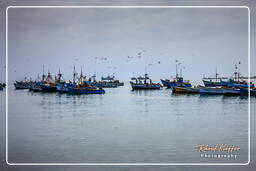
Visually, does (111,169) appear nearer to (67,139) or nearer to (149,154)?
(149,154)

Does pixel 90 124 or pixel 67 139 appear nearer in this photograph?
pixel 67 139

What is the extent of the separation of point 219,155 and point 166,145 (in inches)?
82.5

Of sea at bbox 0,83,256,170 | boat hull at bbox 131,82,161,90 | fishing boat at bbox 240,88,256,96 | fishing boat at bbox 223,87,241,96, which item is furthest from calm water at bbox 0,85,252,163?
boat hull at bbox 131,82,161,90

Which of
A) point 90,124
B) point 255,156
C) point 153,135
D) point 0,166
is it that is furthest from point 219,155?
point 90,124

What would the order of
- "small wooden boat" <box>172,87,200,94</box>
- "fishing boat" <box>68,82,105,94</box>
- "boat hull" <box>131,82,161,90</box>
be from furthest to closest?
"boat hull" <box>131,82,161,90</box> < "fishing boat" <box>68,82,105,94</box> < "small wooden boat" <box>172,87,200,94</box>

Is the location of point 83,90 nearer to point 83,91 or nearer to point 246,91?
point 83,91

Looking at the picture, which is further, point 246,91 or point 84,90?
point 84,90

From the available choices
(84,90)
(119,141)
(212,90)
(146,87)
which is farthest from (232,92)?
(119,141)

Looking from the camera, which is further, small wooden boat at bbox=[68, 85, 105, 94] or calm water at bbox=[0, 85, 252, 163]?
small wooden boat at bbox=[68, 85, 105, 94]

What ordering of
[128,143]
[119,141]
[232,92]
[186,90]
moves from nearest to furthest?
[128,143] → [119,141] → [232,92] → [186,90]

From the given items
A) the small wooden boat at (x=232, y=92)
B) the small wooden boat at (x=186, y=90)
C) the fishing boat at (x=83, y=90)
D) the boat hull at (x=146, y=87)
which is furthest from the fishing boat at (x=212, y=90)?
the boat hull at (x=146, y=87)

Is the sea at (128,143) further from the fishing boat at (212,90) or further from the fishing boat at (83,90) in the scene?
the fishing boat at (83,90)

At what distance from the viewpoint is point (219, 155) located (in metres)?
8.62

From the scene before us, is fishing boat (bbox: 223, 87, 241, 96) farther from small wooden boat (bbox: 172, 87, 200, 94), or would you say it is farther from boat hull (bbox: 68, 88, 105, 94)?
boat hull (bbox: 68, 88, 105, 94)
